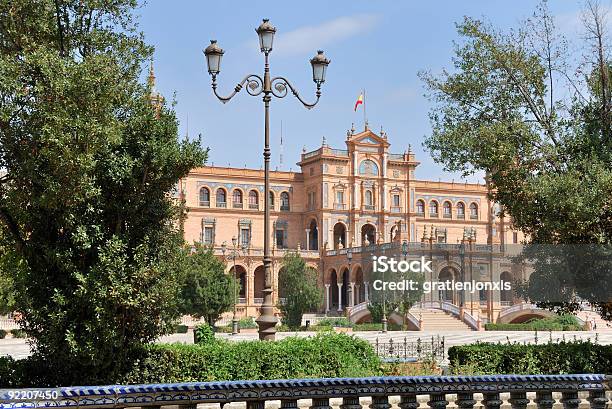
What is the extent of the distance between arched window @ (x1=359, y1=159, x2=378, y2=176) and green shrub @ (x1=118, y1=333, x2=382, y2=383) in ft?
180

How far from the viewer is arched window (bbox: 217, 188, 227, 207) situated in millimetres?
66938

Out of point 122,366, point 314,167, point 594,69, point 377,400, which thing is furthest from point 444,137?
point 314,167

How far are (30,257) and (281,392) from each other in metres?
5.08

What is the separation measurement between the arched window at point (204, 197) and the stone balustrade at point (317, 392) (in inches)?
2328

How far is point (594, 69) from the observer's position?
1395 centimetres

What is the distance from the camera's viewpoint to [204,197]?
66.3 meters

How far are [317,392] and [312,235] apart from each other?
6115 cm

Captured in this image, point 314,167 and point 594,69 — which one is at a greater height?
point 314,167

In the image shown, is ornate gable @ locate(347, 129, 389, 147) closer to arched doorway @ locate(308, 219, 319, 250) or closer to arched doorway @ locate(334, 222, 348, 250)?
arched doorway @ locate(334, 222, 348, 250)

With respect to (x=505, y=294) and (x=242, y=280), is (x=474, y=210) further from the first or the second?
(x=242, y=280)

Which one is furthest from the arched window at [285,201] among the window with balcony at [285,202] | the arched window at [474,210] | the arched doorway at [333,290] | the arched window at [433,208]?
the arched window at [474,210]

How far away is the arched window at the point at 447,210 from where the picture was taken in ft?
245

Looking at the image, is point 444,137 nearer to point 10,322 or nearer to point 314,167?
point 10,322

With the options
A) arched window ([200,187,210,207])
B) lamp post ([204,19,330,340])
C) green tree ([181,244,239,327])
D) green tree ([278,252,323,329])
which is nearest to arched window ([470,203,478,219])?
arched window ([200,187,210,207])
